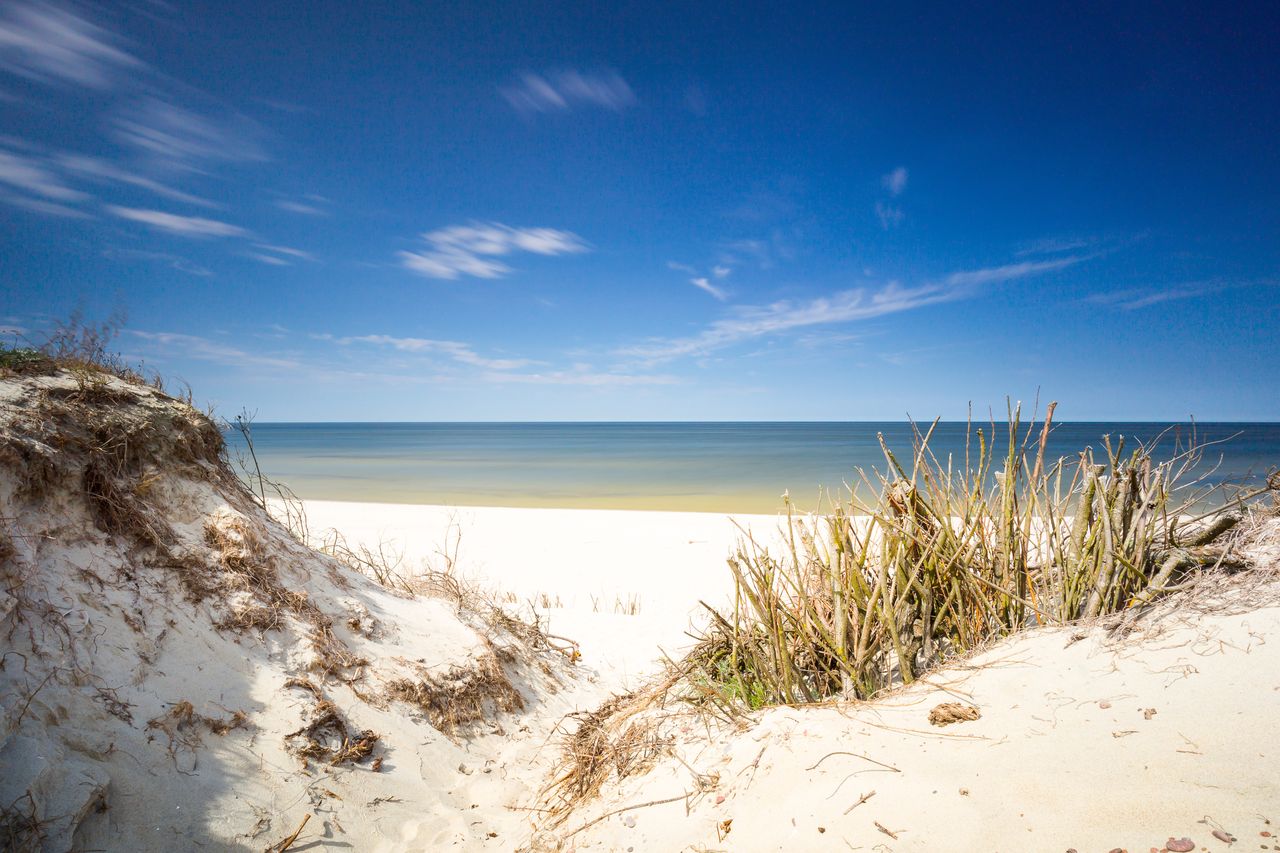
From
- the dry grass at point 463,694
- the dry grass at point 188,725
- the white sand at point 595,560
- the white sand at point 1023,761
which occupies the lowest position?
the white sand at point 595,560

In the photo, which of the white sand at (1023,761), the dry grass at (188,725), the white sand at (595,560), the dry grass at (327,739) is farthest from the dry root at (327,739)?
the white sand at (595,560)

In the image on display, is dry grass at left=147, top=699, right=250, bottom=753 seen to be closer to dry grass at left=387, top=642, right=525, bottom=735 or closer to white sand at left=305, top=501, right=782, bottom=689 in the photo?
dry grass at left=387, top=642, right=525, bottom=735

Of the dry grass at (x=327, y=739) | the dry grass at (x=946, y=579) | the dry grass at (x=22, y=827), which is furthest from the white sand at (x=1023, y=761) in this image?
the dry grass at (x=22, y=827)

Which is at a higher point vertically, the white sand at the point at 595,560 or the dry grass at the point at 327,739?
the dry grass at the point at 327,739

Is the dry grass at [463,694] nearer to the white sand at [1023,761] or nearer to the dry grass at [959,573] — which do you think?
the white sand at [1023,761]

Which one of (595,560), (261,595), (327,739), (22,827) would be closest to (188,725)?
(327,739)

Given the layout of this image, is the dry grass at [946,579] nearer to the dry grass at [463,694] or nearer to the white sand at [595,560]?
the white sand at [595,560]

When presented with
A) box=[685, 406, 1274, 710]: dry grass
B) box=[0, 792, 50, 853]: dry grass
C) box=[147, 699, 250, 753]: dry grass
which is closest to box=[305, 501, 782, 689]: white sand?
box=[685, 406, 1274, 710]: dry grass

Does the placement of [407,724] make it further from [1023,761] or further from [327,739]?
[1023,761]

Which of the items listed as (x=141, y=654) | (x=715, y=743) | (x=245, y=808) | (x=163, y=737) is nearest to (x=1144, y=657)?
(x=715, y=743)

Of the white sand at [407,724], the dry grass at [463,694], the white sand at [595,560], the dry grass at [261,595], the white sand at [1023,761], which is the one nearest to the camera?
the white sand at [1023,761]

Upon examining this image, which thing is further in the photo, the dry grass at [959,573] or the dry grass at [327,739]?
the dry grass at [327,739]

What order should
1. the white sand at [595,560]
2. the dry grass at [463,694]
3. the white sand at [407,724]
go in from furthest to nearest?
the white sand at [595,560] < the dry grass at [463,694] < the white sand at [407,724]

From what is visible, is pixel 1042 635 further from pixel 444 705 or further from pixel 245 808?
pixel 245 808
